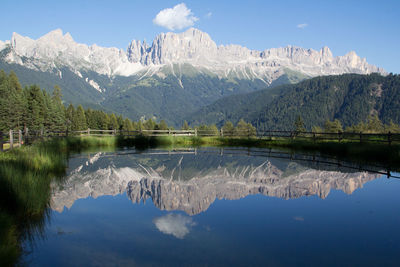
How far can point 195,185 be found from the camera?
633 inches

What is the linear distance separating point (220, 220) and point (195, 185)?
497 centimetres

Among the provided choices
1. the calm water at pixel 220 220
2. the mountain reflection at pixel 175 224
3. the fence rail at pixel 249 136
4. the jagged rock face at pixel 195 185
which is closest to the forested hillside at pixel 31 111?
the fence rail at pixel 249 136

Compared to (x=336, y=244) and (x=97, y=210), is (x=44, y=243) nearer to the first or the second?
(x=97, y=210)

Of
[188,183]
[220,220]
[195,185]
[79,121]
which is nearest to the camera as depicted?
[220,220]

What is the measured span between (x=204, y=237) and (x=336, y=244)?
3.62m

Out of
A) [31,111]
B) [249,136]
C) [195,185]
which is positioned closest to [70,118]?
[31,111]

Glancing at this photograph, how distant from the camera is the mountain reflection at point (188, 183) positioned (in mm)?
13284

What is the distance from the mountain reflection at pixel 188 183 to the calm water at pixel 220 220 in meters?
0.05

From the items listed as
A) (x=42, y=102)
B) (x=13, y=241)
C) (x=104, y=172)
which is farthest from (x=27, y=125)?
(x=13, y=241)

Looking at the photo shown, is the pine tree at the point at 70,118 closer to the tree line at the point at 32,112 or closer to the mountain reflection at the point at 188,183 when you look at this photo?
the tree line at the point at 32,112

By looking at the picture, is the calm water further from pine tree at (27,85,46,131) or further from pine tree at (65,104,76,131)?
pine tree at (65,104,76,131)

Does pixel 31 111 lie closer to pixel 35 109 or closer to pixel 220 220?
pixel 35 109

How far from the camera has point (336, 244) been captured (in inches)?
352

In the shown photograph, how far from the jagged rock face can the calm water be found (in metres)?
0.05
